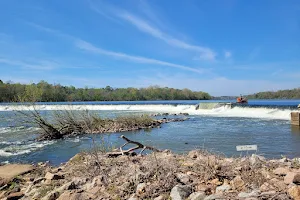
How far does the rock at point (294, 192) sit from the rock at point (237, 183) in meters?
0.65

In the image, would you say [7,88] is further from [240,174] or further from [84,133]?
[240,174]

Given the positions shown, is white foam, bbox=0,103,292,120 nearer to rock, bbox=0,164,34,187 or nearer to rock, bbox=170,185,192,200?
rock, bbox=0,164,34,187

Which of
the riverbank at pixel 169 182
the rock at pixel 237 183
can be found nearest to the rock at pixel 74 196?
the riverbank at pixel 169 182

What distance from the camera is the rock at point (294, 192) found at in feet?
9.34

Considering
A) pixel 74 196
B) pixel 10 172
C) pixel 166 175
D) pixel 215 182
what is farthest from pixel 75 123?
pixel 215 182

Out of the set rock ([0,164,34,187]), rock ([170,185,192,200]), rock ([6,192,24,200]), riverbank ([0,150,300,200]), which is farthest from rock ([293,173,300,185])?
rock ([0,164,34,187])

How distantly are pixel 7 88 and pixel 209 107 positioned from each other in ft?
189

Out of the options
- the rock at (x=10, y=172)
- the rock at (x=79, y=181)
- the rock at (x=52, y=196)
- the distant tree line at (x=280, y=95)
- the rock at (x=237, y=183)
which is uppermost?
the distant tree line at (x=280, y=95)

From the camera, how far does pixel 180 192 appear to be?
3.42m

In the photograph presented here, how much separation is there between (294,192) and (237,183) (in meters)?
0.77

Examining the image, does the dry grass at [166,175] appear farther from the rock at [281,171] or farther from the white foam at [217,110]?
the white foam at [217,110]

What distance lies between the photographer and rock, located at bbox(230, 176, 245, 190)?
3.47m

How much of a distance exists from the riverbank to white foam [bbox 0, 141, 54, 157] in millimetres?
6383

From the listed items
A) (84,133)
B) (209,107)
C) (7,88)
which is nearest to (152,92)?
(7,88)
